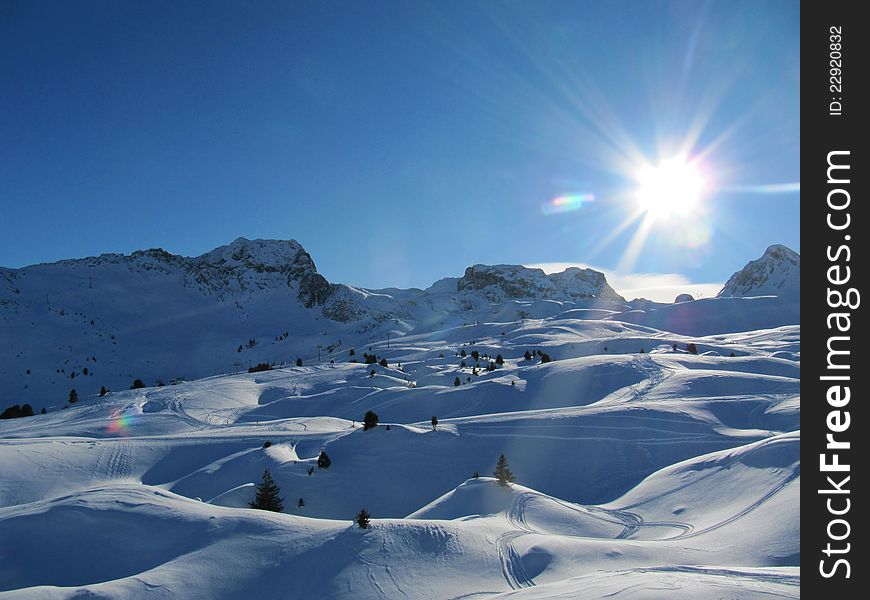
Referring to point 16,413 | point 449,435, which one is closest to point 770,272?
point 449,435

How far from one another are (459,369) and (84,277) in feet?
390

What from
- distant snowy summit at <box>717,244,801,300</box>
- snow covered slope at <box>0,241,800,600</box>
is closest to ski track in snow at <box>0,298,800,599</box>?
snow covered slope at <box>0,241,800,600</box>

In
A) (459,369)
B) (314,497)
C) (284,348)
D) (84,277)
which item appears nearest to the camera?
(314,497)

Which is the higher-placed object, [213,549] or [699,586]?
[699,586]

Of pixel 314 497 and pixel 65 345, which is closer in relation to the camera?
pixel 314 497

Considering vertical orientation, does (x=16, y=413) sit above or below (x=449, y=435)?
below

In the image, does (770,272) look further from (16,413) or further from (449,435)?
(16,413)

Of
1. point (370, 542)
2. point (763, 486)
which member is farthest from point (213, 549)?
point (763, 486)

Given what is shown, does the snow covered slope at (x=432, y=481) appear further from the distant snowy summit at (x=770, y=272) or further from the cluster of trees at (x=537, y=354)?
the distant snowy summit at (x=770, y=272)

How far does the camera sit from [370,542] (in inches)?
464

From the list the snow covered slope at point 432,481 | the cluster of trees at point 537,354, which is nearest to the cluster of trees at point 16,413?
the snow covered slope at point 432,481
